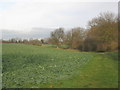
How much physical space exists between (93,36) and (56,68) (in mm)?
5865

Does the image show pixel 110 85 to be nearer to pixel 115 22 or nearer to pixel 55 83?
pixel 55 83

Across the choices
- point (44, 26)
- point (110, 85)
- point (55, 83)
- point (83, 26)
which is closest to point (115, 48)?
point (83, 26)

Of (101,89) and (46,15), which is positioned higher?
(46,15)

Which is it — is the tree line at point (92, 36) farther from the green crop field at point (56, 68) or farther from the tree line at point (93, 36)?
the green crop field at point (56, 68)

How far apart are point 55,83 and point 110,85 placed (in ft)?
5.66

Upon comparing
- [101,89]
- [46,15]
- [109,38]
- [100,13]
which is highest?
[100,13]

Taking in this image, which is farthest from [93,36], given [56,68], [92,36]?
[56,68]

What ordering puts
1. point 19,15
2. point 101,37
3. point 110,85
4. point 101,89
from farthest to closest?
point 101,37 < point 19,15 < point 110,85 < point 101,89

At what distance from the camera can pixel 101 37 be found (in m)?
11.5

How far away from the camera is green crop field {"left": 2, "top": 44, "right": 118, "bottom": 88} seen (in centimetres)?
447

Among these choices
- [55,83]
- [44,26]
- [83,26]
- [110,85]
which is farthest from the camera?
[83,26]

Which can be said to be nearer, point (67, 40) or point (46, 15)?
point (46, 15)

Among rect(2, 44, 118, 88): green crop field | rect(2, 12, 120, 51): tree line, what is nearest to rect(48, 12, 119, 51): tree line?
rect(2, 12, 120, 51): tree line

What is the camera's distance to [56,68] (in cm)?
716
